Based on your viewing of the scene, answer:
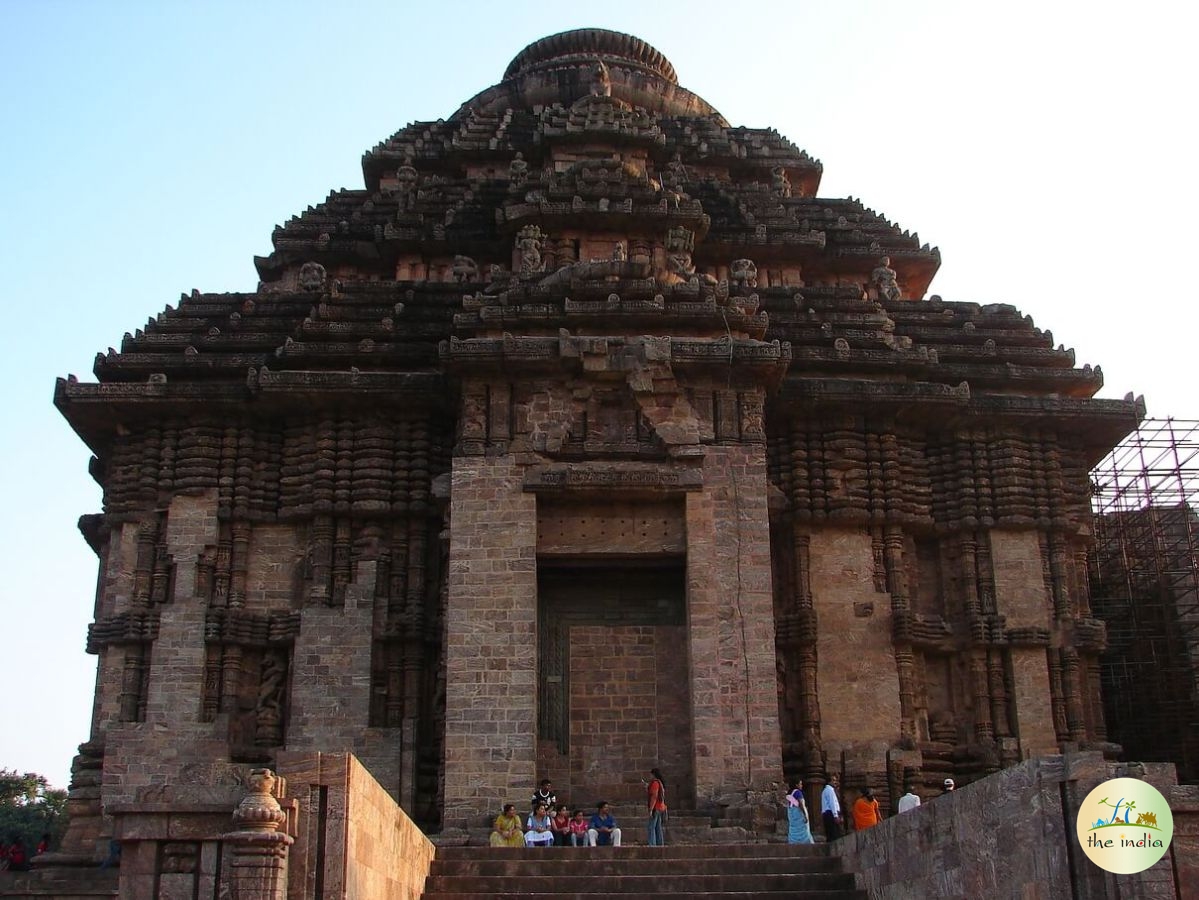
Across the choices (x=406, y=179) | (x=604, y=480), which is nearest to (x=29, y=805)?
(x=406, y=179)

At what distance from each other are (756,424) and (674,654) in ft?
12.8

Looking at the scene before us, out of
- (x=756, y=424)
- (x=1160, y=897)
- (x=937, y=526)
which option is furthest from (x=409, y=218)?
(x=1160, y=897)

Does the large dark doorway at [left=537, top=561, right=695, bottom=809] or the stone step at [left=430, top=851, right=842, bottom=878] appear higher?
the large dark doorway at [left=537, top=561, right=695, bottom=809]

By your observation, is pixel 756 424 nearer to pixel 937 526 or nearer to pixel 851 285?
pixel 937 526

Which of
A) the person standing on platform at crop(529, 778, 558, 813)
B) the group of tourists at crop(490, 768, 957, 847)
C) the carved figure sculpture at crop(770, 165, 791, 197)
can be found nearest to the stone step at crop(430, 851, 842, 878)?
the group of tourists at crop(490, 768, 957, 847)

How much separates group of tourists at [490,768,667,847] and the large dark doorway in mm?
1877

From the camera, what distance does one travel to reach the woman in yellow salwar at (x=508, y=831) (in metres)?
19.1

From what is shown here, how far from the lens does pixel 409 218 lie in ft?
96.5

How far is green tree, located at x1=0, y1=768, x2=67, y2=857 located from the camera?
66.9 metres

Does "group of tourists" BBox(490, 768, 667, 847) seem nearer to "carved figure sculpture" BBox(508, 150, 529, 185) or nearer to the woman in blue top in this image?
the woman in blue top

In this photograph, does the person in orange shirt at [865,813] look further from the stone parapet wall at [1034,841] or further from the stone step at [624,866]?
the stone parapet wall at [1034,841]

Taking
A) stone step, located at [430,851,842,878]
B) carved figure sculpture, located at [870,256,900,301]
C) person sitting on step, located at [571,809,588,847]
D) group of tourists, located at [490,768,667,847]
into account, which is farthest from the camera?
carved figure sculpture, located at [870,256,900,301]

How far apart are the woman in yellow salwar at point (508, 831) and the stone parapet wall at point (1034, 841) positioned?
599cm

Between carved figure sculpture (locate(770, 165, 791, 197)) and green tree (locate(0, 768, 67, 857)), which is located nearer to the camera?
carved figure sculpture (locate(770, 165, 791, 197))
